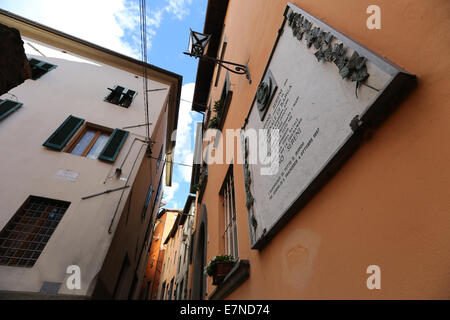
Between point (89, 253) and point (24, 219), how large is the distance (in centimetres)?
180

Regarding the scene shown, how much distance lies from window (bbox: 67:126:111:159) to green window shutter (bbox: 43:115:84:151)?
323 millimetres

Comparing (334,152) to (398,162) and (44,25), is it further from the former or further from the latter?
(44,25)

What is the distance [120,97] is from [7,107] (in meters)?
3.52

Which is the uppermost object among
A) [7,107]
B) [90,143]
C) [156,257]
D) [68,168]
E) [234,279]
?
[156,257]

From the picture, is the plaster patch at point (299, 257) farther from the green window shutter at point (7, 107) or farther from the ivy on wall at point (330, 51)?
the green window shutter at point (7, 107)

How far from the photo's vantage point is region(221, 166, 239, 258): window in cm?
369

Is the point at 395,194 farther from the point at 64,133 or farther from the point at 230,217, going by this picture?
the point at 64,133

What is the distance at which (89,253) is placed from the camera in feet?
17.3

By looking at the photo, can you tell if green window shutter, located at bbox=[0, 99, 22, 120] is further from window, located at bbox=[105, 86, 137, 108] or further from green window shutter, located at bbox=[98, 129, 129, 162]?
green window shutter, located at bbox=[98, 129, 129, 162]

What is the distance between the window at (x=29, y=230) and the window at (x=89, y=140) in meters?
1.73

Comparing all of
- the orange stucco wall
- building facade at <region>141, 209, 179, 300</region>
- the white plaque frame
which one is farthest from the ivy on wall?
building facade at <region>141, 209, 179, 300</region>

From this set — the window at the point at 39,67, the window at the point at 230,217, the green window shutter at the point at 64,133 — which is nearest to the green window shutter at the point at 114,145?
the green window shutter at the point at 64,133

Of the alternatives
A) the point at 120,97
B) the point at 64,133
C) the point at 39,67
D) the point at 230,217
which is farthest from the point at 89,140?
the point at 230,217

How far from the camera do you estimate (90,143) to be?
24.1ft
